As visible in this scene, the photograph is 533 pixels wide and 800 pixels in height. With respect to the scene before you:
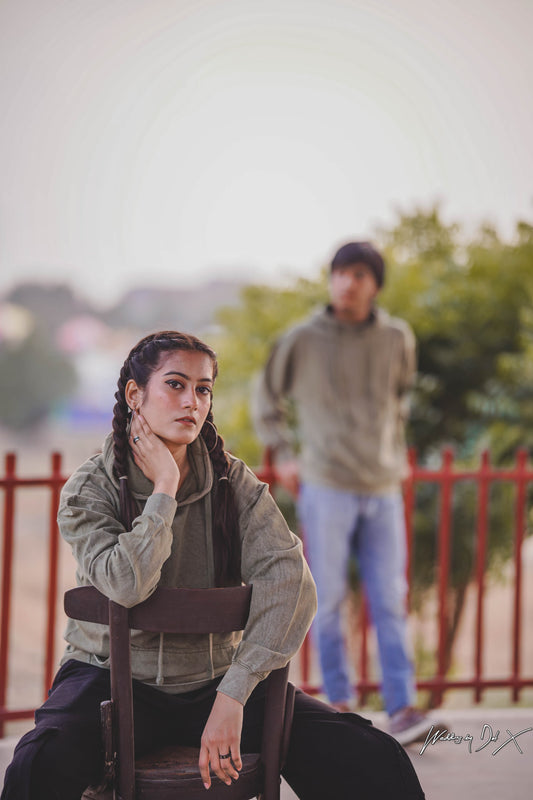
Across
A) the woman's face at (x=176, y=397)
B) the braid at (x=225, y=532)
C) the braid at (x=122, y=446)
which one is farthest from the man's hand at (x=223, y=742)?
the woman's face at (x=176, y=397)

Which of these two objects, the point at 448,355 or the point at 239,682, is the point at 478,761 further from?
the point at 448,355

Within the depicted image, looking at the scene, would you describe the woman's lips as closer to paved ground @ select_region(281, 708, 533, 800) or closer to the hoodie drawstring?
the hoodie drawstring

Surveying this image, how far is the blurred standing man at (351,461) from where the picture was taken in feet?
10.4

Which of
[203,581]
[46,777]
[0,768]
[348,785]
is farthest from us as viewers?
[0,768]

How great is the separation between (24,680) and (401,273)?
5461 millimetres

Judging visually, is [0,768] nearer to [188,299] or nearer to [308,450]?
[308,450]

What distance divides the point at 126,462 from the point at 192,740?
65 centimetres

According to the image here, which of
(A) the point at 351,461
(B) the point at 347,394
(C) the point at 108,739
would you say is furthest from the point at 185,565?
(B) the point at 347,394

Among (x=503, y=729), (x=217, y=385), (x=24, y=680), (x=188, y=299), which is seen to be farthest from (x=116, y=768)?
(x=188, y=299)

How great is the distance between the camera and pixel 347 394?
3.25 m

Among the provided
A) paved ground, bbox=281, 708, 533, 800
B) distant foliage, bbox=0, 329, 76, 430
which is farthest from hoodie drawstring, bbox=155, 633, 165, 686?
distant foliage, bbox=0, 329, 76, 430

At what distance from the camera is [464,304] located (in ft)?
20.4

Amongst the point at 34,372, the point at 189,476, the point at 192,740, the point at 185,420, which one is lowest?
the point at 192,740

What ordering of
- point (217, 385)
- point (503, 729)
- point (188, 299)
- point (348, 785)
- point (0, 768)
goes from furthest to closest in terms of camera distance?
point (188, 299)
point (217, 385)
point (503, 729)
point (0, 768)
point (348, 785)
